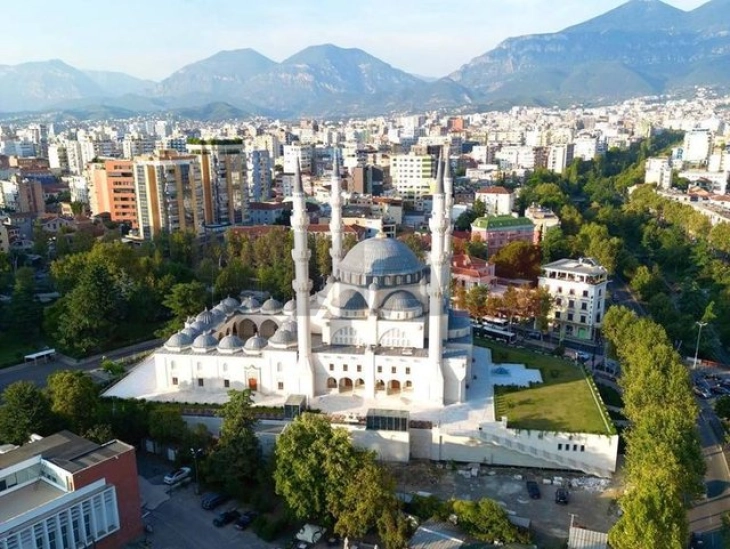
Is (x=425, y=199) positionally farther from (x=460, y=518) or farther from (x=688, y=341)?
(x=460, y=518)

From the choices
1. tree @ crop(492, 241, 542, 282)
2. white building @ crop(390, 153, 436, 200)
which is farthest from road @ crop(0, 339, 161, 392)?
white building @ crop(390, 153, 436, 200)

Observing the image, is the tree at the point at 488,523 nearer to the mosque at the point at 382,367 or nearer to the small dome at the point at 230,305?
the mosque at the point at 382,367

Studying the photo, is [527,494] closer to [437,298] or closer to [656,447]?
[656,447]

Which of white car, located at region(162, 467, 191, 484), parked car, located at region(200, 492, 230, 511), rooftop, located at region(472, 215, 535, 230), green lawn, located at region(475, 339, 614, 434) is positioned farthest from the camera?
rooftop, located at region(472, 215, 535, 230)

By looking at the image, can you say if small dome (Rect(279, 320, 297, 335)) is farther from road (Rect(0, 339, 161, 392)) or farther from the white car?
road (Rect(0, 339, 161, 392))

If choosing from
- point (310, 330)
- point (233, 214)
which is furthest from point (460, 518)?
point (233, 214)

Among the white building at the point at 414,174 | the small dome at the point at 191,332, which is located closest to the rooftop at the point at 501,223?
the white building at the point at 414,174
